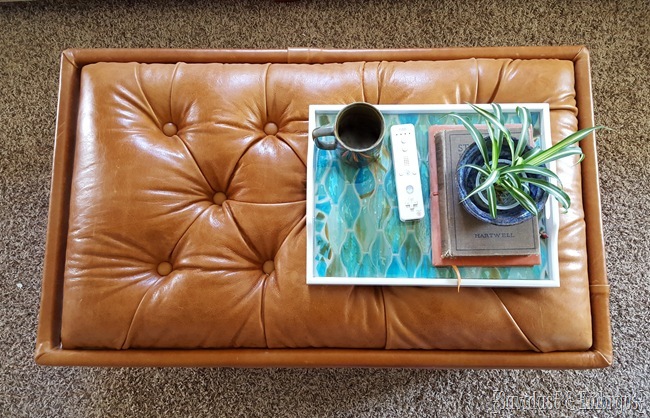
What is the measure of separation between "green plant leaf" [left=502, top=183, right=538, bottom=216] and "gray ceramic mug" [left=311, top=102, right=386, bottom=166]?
0.58 feet

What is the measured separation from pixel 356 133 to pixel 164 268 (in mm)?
365

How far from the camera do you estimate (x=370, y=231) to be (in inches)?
26.3

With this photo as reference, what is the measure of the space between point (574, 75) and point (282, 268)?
1.93 feet

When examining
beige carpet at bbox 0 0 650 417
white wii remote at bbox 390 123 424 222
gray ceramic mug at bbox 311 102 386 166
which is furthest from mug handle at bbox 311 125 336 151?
beige carpet at bbox 0 0 650 417

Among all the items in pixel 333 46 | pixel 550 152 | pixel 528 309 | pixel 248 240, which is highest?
pixel 333 46

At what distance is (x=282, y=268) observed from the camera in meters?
0.67

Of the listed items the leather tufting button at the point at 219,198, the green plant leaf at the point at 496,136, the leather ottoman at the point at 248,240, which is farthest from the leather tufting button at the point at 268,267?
the green plant leaf at the point at 496,136

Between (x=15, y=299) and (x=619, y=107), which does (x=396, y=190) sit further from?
(x=15, y=299)

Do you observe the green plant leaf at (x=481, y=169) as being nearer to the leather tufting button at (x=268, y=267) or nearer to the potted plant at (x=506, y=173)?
the potted plant at (x=506, y=173)

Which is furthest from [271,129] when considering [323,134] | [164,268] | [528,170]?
[528,170]

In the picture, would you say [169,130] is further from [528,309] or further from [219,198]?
[528,309]

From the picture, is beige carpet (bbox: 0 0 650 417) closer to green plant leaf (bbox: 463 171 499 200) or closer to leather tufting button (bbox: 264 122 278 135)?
leather tufting button (bbox: 264 122 278 135)

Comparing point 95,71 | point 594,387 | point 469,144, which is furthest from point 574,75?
point 95,71

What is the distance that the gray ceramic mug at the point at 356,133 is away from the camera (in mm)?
608
